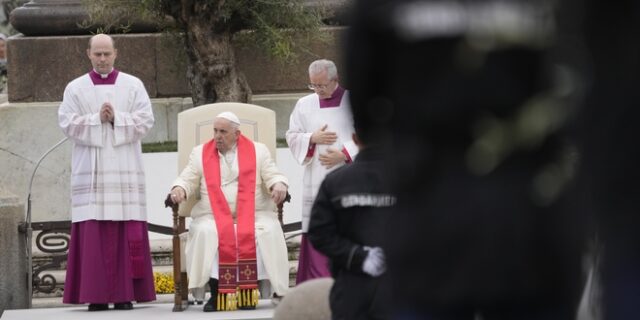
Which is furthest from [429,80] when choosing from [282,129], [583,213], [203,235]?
[282,129]

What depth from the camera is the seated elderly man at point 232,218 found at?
11.8 m

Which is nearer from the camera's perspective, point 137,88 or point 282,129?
point 137,88

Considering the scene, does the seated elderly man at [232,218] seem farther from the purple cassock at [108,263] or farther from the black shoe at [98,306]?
the black shoe at [98,306]

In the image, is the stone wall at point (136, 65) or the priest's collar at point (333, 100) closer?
the priest's collar at point (333, 100)

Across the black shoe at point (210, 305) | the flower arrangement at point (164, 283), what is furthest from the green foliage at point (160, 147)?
the black shoe at point (210, 305)

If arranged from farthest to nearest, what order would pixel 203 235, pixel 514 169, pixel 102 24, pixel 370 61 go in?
pixel 102 24 → pixel 203 235 → pixel 370 61 → pixel 514 169

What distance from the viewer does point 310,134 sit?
39.9 ft

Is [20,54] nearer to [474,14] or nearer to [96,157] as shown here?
[96,157]

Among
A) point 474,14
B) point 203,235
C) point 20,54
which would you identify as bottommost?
point 203,235

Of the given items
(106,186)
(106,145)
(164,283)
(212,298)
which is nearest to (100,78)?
(106,145)

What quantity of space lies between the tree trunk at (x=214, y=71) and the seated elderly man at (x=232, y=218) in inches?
106

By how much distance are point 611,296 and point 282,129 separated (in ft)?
42.2

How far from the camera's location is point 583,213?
2.58 meters

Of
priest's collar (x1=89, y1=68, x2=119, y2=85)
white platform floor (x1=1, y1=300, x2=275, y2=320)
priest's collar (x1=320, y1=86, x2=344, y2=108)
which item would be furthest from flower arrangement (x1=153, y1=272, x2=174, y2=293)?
priest's collar (x1=320, y1=86, x2=344, y2=108)
